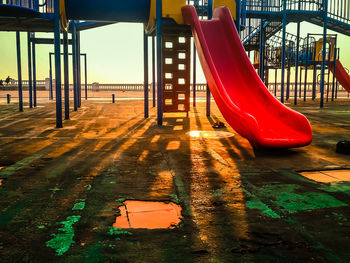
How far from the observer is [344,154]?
7281 mm

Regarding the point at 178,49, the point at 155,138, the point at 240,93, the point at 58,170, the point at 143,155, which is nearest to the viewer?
the point at 58,170

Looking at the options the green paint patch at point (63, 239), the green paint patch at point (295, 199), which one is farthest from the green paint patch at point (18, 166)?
the green paint patch at point (295, 199)

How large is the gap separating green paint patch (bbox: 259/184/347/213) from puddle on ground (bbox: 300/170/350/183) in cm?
71

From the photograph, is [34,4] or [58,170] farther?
[34,4]

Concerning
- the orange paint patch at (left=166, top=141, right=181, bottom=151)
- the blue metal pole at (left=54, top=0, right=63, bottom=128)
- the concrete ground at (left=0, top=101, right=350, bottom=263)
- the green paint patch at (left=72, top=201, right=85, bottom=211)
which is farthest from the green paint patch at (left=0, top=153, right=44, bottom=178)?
the blue metal pole at (left=54, top=0, right=63, bottom=128)

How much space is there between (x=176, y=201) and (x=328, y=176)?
2.69 m

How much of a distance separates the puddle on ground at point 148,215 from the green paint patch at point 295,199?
4.09 feet

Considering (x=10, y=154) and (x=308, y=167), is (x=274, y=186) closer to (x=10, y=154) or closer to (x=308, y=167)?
(x=308, y=167)

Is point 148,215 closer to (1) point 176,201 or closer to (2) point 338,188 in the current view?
(1) point 176,201

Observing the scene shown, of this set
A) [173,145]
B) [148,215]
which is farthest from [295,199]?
[173,145]

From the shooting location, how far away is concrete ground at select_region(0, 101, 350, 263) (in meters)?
2.94

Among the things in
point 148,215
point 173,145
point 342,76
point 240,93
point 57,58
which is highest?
point 342,76

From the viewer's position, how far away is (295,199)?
429 cm

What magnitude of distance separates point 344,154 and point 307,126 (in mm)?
998
